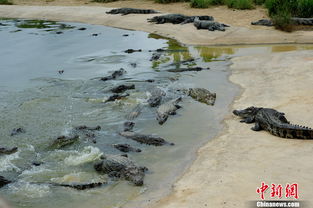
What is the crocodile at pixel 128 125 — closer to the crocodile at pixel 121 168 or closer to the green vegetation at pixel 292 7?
the crocodile at pixel 121 168

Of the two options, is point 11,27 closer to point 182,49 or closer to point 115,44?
point 115,44

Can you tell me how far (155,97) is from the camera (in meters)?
14.3

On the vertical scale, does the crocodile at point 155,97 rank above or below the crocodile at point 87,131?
above

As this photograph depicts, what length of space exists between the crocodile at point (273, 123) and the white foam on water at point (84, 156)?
4.01 m

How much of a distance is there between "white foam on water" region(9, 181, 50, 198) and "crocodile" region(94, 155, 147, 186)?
4.11 ft

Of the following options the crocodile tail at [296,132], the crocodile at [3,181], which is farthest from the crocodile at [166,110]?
the crocodile at [3,181]

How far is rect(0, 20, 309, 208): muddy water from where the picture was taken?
354 inches

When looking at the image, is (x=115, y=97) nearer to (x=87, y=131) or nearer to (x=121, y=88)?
(x=121, y=88)

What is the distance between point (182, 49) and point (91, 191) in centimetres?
1484

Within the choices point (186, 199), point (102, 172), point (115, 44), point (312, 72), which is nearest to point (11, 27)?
point (115, 44)

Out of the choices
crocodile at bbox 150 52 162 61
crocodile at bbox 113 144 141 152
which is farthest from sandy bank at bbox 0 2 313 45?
crocodile at bbox 113 144 141 152

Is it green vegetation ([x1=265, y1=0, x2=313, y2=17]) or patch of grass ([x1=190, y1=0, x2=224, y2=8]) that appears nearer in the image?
green vegetation ([x1=265, y1=0, x2=313, y2=17])

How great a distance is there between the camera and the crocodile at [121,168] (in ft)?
29.5

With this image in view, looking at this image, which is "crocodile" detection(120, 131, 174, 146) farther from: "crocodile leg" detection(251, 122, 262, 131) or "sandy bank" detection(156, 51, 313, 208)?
"crocodile leg" detection(251, 122, 262, 131)
